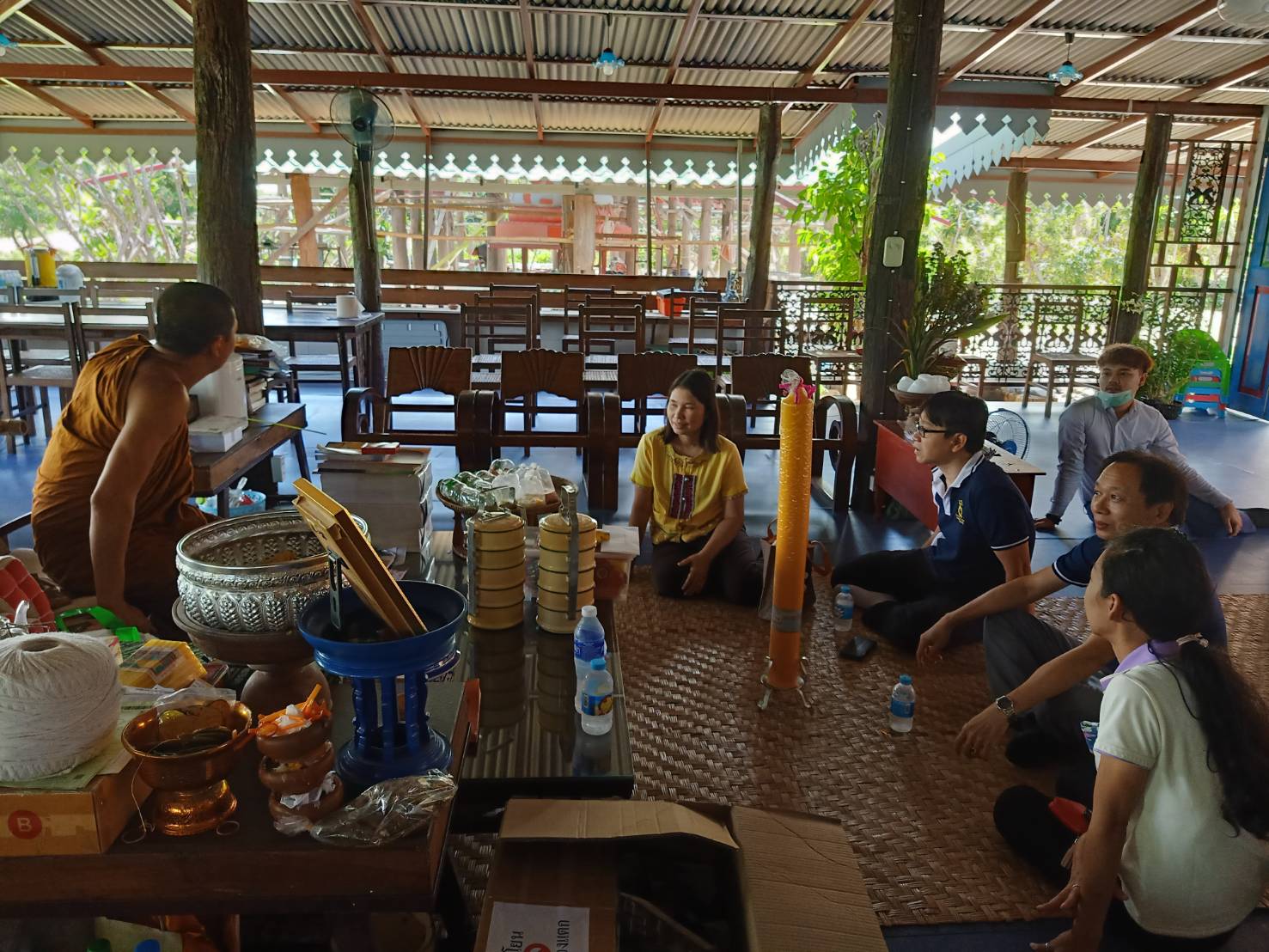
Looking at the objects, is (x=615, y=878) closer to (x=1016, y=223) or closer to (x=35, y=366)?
(x=35, y=366)

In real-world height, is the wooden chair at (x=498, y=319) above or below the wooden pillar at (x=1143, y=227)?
below

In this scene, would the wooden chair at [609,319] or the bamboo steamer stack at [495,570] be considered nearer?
the bamboo steamer stack at [495,570]

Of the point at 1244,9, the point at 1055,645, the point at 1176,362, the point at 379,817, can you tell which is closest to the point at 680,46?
the point at 1244,9

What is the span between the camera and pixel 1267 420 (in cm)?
805

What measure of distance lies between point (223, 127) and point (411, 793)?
4.15m

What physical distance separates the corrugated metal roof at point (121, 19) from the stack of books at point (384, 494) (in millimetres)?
6149

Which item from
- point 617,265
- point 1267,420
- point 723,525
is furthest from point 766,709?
point 617,265

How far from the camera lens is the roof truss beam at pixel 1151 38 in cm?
670

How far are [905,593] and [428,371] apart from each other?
3.00m

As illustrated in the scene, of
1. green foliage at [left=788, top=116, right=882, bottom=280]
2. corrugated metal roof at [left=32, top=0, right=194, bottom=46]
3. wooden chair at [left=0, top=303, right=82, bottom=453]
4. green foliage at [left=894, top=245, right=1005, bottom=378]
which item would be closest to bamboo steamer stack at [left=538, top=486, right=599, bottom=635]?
green foliage at [left=894, top=245, right=1005, bottom=378]

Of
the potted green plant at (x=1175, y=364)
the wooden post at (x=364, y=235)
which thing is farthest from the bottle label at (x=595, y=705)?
the potted green plant at (x=1175, y=364)

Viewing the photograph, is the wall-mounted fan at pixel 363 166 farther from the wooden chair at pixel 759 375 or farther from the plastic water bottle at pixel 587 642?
the plastic water bottle at pixel 587 642

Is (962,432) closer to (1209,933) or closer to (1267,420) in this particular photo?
(1209,933)

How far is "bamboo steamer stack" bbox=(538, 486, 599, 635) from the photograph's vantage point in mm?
2010
